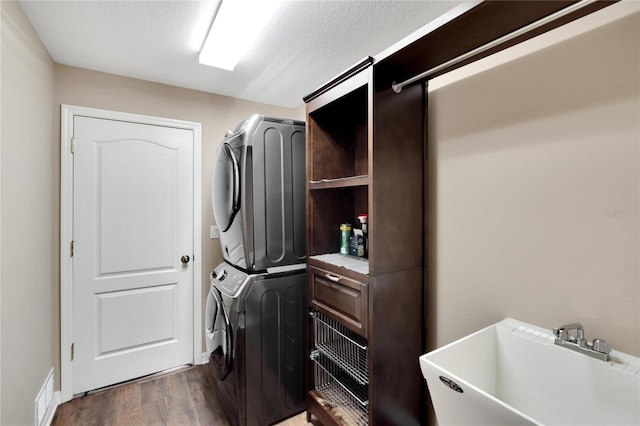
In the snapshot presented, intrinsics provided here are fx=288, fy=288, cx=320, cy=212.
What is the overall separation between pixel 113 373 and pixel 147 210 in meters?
1.32

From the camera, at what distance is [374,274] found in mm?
1342

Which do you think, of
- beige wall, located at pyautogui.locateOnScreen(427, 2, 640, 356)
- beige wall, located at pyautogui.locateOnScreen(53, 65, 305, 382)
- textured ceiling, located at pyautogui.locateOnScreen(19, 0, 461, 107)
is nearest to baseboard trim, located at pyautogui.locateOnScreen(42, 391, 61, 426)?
beige wall, located at pyautogui.locateOnScreen(53, 65, 305, 382)

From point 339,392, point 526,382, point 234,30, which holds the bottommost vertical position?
point 339,392

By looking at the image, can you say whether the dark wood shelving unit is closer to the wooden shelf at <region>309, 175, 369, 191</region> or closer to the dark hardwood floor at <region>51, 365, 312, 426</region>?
the wooden shelf at <region>309, 175, 369, 191</region>

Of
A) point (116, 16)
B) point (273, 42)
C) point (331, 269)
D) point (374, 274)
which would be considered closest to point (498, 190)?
point (374, 274)

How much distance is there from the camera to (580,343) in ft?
3.21

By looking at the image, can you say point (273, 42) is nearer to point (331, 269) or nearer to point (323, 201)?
point (323, 201)

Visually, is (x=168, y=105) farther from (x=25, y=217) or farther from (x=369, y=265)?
(x=369, y=265)

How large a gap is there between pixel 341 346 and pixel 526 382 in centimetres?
93

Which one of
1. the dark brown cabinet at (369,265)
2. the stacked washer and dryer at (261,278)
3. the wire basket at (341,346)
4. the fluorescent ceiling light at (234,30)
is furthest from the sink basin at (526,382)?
the fluorescent ceiling light at (234,30)

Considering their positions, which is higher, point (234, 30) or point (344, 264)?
point (234, 30)

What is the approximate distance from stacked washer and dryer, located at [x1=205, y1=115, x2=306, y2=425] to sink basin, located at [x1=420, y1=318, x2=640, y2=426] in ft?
3.40

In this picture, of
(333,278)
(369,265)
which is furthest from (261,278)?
(369,265)

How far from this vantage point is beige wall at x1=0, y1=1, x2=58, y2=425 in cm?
133
